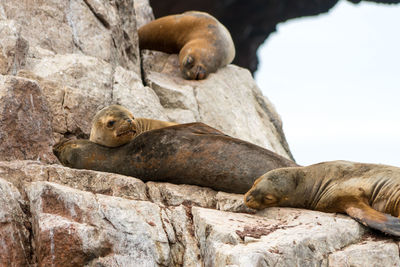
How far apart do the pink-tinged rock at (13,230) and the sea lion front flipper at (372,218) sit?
205 centimetres

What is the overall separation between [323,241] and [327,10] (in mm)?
18667

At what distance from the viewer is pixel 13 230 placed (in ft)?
10.9

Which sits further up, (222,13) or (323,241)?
(222,13)

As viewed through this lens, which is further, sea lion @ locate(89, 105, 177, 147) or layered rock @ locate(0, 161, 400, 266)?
sea lion @ locate(89, 105, 177, 147)

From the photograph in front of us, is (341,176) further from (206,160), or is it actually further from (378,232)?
(206,160)

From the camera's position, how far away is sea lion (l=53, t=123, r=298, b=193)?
4.82 meters

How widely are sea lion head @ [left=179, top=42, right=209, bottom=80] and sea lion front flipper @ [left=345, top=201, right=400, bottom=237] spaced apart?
17.1ft

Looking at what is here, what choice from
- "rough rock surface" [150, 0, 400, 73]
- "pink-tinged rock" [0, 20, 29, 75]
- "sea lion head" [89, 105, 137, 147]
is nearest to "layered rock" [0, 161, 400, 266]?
"sea lion head" [89, 105, 137, 147]

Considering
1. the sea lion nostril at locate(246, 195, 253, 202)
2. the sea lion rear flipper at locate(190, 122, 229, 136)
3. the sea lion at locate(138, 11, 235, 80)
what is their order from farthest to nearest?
the sea lion at locate(138, 11, 235, 80), the sea lion rear flipper at locate(190, 122, 229, 136), the sea lion nostril at locate(246, 195, 253, 202)

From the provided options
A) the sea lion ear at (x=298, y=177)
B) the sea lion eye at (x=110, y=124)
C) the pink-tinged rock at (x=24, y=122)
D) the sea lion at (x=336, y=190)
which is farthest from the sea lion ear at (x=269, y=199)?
the pink-tinged rock at (x=24, y=122)

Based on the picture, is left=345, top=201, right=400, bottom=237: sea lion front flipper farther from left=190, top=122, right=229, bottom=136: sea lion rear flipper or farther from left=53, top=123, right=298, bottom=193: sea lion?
left=190, top=122, right=229, bottom=136: sea lion rear flipper

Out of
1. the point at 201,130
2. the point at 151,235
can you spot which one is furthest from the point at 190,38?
the point at 151,235

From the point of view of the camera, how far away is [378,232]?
145 inches

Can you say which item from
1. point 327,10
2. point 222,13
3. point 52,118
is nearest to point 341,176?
point 52,118
